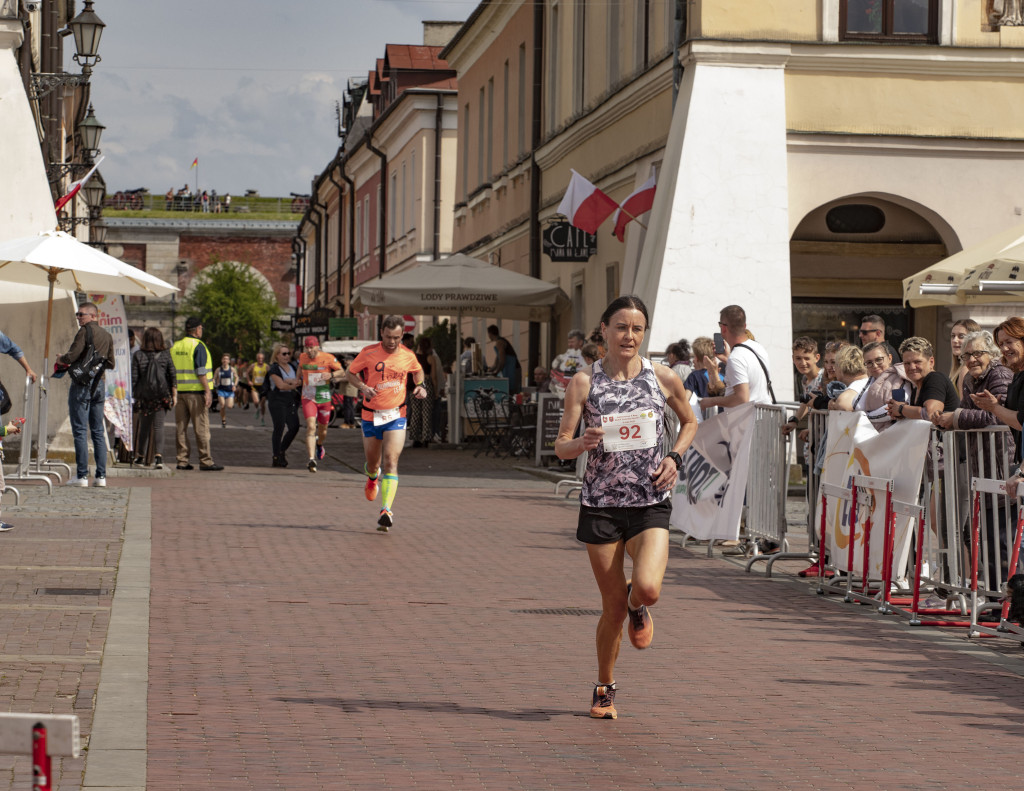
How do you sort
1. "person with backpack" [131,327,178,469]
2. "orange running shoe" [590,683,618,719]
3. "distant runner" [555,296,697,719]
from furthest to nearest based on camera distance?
"person with backpack" [131,327,178,469] < "distant runner" [555,296,697,719] < "orange running shoe" [590,683,618,719]

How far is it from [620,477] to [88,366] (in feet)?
39.2

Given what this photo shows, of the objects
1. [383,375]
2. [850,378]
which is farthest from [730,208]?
[850,378]

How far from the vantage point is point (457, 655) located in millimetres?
8375

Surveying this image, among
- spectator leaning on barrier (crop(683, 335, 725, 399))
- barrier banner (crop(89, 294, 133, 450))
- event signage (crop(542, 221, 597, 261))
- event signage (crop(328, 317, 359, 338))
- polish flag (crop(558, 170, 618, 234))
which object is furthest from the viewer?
event signage (crop(328, 317, 359, 338))

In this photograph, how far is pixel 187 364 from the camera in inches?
858

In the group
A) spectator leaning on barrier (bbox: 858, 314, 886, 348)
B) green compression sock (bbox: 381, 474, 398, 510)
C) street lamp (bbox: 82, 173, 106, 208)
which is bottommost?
green compression sock (bbox: 381, 474, 398, 510)

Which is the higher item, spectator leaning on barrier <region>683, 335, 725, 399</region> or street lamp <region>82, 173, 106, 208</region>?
street lamp <region>82, 173, 106, 208</region>

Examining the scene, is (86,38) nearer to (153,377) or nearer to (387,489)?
(153,377)

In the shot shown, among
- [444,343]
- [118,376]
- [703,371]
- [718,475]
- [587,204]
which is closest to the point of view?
[718,475]

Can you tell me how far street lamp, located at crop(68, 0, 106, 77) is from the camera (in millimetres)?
20719

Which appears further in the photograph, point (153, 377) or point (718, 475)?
point (153, 377)

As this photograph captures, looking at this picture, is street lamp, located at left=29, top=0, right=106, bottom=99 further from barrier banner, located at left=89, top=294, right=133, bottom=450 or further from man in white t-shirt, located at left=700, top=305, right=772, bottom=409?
man in white t-shirt, located at left=700, top=305, right=772, bottom=409

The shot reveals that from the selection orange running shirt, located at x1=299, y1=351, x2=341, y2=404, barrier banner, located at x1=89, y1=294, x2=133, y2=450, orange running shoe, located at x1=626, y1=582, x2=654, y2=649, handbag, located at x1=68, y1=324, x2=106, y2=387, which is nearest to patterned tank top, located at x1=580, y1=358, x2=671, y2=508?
orange running shoe, located at x1=626, y1=582, x2=654, y2=649

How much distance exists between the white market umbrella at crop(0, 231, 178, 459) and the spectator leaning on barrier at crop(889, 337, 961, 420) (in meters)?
10.2
